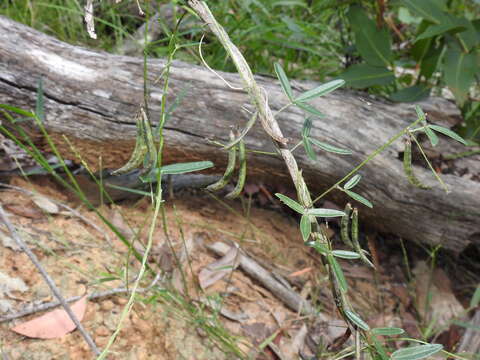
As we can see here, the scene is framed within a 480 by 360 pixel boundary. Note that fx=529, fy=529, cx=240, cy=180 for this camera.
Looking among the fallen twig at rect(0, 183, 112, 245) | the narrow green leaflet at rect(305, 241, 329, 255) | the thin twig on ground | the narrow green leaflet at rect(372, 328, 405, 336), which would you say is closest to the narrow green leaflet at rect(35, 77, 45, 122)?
the fallen twig at rect(0, 183, 112, 245)

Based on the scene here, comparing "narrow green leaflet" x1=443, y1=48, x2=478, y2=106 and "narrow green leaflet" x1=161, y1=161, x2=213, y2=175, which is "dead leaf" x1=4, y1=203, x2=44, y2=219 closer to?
"narrow green leaflet" x1=161, y1=161, x2=213, y2=175

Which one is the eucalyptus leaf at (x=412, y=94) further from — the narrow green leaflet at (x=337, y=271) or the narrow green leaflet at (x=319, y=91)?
the narrow green leaflet at (x=337, y=271)

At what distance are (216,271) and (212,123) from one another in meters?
0.55

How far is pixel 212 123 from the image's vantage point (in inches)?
78.1

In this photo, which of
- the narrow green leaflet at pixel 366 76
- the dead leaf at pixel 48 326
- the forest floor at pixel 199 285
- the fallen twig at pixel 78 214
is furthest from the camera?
the narrow green leaflet at pixel 366 76

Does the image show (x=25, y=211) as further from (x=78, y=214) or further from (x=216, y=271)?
(x=216, y=271)

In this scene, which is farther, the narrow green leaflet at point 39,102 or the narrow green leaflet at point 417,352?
the narrow green leaflet at point 39,102

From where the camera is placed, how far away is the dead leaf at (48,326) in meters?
1.45

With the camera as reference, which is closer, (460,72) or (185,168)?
(185,168)

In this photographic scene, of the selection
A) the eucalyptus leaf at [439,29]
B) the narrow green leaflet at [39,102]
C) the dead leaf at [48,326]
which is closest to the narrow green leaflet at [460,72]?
the eucalyptus leaf at [439,29]

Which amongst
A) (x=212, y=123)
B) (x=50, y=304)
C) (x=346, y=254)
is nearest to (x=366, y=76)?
(x=212, y=123)

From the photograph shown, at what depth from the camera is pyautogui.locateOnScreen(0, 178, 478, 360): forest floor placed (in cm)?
157

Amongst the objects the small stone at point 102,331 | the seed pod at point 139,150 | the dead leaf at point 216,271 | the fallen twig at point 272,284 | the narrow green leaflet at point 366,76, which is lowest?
the fallen twig at point 272,284

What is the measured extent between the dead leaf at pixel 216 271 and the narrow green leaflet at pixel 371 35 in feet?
3.24
